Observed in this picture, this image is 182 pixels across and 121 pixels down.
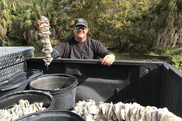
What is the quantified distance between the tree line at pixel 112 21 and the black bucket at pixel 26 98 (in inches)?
332

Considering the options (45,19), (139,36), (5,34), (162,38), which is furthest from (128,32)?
(5,34)

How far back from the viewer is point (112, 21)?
30.1 ft

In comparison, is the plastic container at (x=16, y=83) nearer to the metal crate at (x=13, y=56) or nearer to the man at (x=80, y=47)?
the metal crate at (x=13, y=56)

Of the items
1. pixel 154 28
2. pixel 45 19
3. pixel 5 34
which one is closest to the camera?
pixel 45 19

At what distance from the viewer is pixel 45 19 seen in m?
1.45

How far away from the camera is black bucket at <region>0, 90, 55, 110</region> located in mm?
1254

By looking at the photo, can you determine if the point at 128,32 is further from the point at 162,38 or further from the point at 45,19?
the point at 45,19

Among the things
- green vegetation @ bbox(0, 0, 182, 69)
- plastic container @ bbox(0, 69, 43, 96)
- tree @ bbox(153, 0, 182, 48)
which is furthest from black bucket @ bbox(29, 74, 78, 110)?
tree @ bbox(153, 0, 182, 48)

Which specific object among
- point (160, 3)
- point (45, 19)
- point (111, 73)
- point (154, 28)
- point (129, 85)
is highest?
point (160, 3)

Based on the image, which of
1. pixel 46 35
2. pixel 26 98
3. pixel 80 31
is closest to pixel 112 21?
pixel 80 31

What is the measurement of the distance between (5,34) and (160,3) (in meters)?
14.2

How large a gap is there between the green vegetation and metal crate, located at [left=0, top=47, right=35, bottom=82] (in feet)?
23.3

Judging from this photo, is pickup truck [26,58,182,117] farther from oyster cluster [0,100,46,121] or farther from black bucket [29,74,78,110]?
oyster cluster [0,100,46,121]

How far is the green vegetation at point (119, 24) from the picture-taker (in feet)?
28.8
